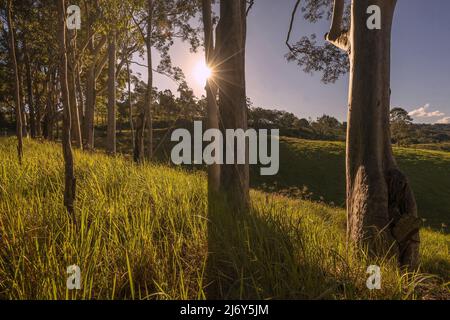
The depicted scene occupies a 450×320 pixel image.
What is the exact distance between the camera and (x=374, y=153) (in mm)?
3783

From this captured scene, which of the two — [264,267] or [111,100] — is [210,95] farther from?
[111,100]

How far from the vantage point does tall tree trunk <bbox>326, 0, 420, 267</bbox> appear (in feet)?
12.1

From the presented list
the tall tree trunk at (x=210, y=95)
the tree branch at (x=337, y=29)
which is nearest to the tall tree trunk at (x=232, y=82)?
the tall tree trunk at (x=210, y=95)

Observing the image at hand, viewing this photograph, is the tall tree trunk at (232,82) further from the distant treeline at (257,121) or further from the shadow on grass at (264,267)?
the distant treeline at (257,121)

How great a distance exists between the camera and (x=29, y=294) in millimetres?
1726

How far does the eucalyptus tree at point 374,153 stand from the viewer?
145 inches

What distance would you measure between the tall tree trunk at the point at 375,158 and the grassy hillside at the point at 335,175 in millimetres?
14154

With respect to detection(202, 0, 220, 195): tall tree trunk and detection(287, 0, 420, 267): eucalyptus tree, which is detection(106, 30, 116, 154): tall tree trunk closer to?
detection(202, 0, 220, 195): tall tree trunk

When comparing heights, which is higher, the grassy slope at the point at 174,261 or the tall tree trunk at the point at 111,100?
the tall tree trunk at the point at 111,100

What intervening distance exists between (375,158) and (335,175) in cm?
2423

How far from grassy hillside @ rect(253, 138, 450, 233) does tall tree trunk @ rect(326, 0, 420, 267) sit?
1415 cm


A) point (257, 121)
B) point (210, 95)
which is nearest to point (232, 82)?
point (210, 95)

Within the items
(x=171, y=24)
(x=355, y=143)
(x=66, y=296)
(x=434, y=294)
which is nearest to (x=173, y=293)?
(x=66, y=296)

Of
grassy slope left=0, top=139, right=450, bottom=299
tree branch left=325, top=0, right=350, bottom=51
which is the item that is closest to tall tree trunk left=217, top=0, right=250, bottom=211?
grassy slope left=0, top=139, right=450, bottom=299
